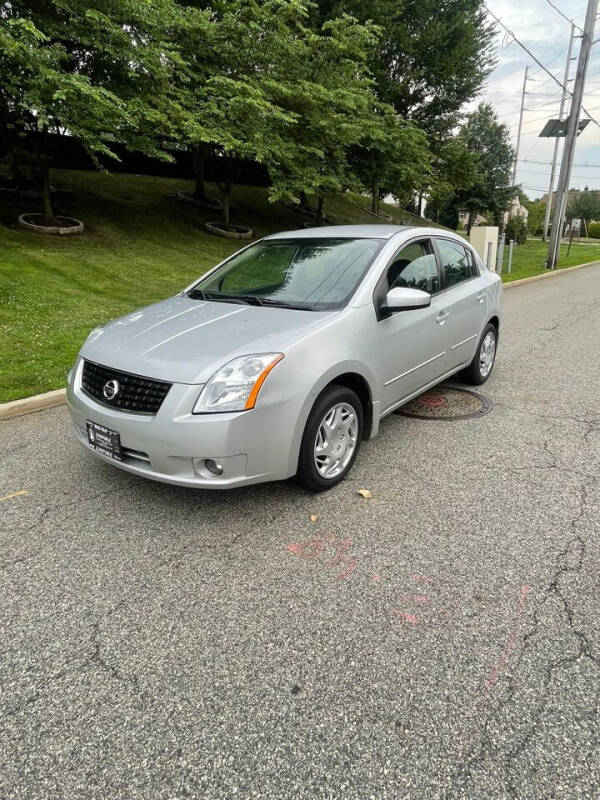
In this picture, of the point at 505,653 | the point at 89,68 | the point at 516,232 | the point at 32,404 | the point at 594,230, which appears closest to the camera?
the point at 505,653

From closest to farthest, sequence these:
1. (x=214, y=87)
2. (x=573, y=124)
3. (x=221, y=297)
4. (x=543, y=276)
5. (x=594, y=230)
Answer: (x=221, y=297)
(x=214, y=87)
(x=543, y=276)
(x=573, y=124)
(x=594, y=230)

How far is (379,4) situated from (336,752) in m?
24.1

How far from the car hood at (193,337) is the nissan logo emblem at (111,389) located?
0.33 ft

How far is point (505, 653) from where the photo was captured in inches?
82.4

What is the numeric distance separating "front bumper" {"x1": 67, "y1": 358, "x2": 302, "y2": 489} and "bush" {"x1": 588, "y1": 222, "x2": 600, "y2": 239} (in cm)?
7051

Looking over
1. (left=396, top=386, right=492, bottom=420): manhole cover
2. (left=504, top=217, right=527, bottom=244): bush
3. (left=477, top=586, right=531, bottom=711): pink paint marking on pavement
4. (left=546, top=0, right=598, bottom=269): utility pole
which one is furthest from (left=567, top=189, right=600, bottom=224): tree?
(left=477, top=586, right=531, bottom=711): pink paint marking on pavement

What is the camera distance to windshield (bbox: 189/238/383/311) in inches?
141

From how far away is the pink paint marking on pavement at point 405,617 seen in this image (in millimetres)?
2258

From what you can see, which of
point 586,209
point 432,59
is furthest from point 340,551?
point 586,209

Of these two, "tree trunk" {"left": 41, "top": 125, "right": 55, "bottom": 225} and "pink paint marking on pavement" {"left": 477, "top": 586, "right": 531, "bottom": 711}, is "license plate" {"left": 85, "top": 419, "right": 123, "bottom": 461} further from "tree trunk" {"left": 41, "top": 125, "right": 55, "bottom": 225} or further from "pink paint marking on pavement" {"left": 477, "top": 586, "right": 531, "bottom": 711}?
"tree trunk" {"left": 41, "top": 125, "right": 55, "bottom": 225}

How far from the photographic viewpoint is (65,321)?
297 inches

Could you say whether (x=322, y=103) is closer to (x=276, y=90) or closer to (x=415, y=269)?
(x=276, y=90)

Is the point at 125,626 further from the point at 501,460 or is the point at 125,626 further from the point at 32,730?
the point at 501,460

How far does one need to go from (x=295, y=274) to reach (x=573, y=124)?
20033 mm
